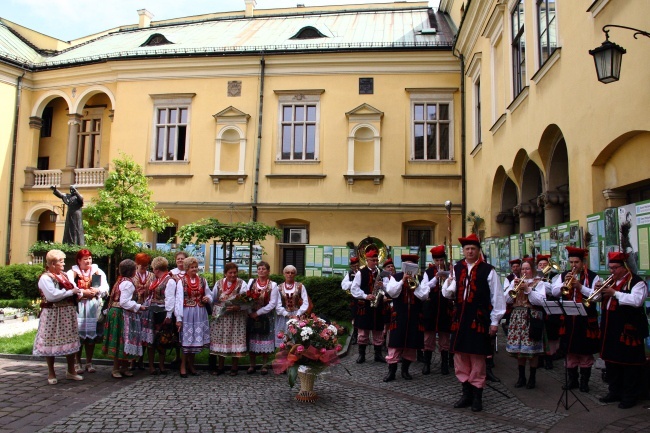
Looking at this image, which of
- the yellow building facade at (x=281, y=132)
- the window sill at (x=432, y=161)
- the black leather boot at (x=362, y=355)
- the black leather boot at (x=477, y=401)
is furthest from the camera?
the yellow building facade at (x=281, y=132)

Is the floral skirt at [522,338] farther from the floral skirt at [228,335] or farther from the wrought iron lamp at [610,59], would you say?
the floral skirt at [228,335]

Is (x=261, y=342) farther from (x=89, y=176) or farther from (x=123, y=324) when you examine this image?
(x=89, y=176)

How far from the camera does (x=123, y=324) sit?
835cm

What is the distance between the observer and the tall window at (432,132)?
2123 cm

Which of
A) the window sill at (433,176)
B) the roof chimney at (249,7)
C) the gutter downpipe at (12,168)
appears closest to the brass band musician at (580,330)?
the window sill at (433,176)

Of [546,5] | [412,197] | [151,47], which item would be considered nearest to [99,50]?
[151,47]

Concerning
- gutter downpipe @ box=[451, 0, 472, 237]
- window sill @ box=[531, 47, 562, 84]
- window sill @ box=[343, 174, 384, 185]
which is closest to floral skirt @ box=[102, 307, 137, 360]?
window sill @ box=[531, 47, 562, 84]

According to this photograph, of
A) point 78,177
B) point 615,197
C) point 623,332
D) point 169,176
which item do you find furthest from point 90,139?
point 623,332

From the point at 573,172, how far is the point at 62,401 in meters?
9.15

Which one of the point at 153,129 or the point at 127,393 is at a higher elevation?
the point at 153,129

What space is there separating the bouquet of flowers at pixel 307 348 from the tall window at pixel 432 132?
14.8 m

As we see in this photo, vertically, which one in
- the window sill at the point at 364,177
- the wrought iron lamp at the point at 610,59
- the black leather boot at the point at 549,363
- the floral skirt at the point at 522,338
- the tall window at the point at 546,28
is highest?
the tall window at the point at 546,28

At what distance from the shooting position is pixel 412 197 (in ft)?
68.4

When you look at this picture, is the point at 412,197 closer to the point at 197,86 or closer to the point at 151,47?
the point at 197,86
